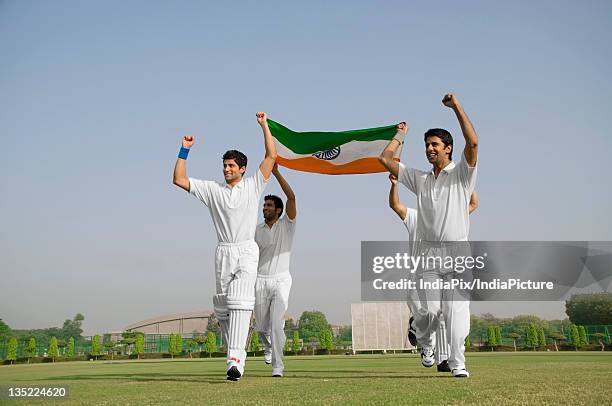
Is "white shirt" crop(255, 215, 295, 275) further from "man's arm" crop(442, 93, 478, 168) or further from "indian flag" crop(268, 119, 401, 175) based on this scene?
"man's arm" crop(442, 93, 478, 168)

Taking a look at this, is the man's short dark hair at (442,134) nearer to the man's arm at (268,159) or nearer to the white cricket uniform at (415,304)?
the man's arm at (268,159)

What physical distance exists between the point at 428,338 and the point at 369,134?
→ 13.1 feet

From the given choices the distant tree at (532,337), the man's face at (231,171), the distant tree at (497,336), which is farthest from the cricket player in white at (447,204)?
the distant tree at (532,337)

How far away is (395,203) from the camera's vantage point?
9641 millimetres

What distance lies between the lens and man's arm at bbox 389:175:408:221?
921 centimetres

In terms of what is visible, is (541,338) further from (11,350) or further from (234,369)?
(234,369)

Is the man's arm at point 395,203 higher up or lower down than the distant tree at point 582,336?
higher up

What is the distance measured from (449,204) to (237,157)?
2700mm

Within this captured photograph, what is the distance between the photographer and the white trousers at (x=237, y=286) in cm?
717

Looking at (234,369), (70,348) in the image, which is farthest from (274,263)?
(70,348)

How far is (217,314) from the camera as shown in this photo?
7.52 m

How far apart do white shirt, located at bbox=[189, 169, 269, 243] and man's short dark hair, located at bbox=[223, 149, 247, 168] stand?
0.24m

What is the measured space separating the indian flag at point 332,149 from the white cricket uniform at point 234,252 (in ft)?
11.4

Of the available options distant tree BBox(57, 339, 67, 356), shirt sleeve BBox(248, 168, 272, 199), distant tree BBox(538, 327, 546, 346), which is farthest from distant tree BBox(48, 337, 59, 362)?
shirt sleeve BBox(248, 168, 272, 199)
